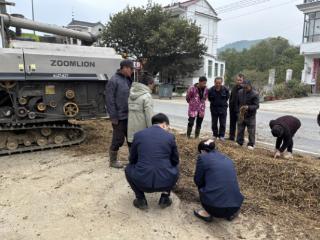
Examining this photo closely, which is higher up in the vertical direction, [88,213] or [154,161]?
[154,161]

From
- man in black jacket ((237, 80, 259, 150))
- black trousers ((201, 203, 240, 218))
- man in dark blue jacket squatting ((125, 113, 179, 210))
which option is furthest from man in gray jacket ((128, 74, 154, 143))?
man in black jacket ((237, 80, 259, 150))

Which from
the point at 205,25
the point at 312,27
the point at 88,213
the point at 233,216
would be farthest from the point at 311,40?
the point at 88,213

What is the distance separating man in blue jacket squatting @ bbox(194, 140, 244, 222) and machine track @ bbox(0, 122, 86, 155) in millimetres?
4030

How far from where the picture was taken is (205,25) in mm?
41812

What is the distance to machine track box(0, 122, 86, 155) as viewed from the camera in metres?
6.87

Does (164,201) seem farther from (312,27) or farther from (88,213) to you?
(312,27)

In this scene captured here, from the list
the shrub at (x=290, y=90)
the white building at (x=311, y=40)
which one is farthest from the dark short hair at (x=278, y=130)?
the white building at (x=311, y=40)

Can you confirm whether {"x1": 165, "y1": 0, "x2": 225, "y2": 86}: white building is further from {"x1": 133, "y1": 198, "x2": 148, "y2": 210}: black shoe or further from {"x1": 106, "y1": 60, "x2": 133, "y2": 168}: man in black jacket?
{"x1": 133, "y1": 198, "x2": 148, "y2": 210}: black shoe

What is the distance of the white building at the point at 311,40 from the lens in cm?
3100

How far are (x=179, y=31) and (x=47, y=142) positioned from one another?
25.1 metres

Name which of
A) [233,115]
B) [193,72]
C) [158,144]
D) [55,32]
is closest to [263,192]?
[158,144]

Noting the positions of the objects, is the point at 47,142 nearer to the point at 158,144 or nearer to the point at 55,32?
the point at 55,32

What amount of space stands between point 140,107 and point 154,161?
1462 mm

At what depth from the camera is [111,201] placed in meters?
4.69
